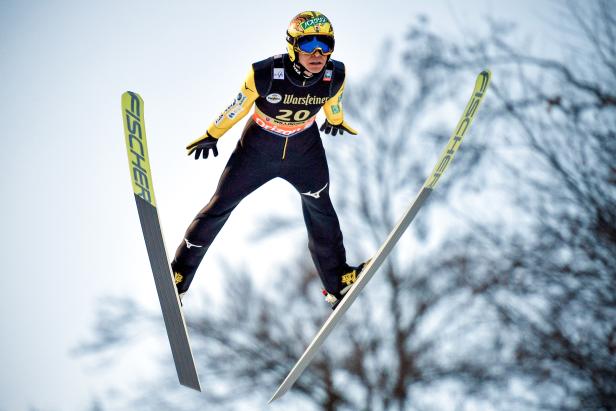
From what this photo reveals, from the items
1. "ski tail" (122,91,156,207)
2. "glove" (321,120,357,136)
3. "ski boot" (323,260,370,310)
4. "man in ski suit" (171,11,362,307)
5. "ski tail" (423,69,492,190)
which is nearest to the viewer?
"ski tail" (122,91,156,207)

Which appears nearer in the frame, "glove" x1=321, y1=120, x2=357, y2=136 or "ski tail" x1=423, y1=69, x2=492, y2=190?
"glove" x1=321, y1=120, x2=357, y2=136

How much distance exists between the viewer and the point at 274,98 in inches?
190

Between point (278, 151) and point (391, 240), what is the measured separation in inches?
43.3

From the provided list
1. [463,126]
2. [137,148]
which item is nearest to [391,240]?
[463,126]

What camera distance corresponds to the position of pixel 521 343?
11.1 metres

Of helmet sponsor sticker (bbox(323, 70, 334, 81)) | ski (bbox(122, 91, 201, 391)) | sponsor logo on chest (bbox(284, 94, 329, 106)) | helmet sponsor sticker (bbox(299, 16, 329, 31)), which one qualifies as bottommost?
ski (bbox(122, 91, 201, 391))

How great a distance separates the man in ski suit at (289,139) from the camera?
4699 millimetres

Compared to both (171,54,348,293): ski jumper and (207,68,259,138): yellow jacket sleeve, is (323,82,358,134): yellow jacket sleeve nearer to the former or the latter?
(171,54,348,293): ski jumper

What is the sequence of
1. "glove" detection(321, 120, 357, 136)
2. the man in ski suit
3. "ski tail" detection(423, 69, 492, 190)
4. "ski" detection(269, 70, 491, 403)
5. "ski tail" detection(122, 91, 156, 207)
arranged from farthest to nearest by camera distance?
"ski tail" detection(423, 69, 492, 190), "glove" detection(321, 120, 357, 136), "ski" detection(269, 70, 491, 403), the man in ski suit, "ski tail" detection(122, 91, 156, 207)

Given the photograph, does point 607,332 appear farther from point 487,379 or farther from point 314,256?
point 314,256

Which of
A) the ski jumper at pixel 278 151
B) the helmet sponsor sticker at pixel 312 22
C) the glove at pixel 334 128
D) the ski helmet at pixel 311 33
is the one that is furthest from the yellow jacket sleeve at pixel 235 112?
the glove at pixel 334 128

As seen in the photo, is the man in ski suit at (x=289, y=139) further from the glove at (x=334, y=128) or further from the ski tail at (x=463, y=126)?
the ski tail at (x=463, y=126)

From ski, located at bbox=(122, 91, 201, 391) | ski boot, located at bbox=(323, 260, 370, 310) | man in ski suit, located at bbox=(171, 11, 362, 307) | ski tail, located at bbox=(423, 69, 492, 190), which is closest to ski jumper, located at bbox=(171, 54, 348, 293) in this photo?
man in ski suit, located at bbox=(171, 11, 362, 307)

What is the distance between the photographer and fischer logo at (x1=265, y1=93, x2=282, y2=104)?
15.8ft
